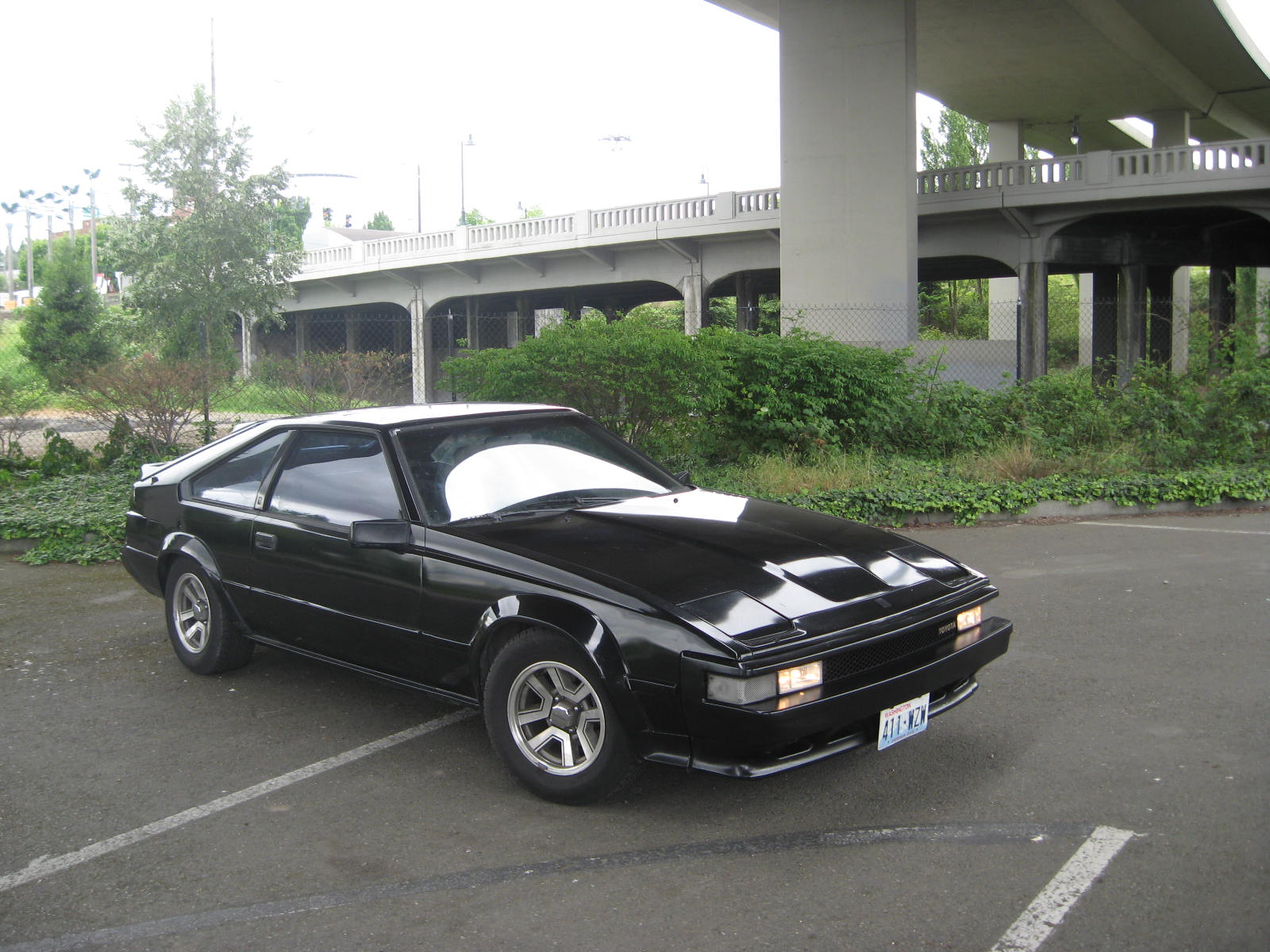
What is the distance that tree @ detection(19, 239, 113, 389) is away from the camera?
37.4 m

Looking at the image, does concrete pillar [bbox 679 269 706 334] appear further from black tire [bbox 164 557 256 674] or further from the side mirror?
the side mirror

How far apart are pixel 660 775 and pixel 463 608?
1029 mm

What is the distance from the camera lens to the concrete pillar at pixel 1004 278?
41312 millimetres

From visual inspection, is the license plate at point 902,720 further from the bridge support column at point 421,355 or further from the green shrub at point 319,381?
the bridge support column at point 421,355

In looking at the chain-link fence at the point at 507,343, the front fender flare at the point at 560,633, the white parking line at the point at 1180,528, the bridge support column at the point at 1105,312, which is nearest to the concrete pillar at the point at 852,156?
the chain-link fence at the point at 507,343

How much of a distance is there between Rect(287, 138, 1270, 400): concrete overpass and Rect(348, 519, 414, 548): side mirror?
1645 cm

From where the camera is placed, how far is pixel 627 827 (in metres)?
3.98

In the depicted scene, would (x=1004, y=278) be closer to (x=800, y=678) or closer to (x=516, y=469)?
(x=516, y=469)

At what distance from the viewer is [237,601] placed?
5.57m

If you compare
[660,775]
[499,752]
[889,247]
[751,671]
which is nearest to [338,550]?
[499,752]

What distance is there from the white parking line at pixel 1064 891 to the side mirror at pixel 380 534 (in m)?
2.65

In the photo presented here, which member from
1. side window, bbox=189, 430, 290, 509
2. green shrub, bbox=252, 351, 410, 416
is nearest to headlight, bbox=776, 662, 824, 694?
side window, bbox=189, 430, 290, 509

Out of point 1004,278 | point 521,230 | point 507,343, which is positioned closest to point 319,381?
point 521,230

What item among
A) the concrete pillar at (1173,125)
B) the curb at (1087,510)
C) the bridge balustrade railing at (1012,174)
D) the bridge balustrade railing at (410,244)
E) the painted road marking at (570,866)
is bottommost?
the painted road marking at (570,866)
